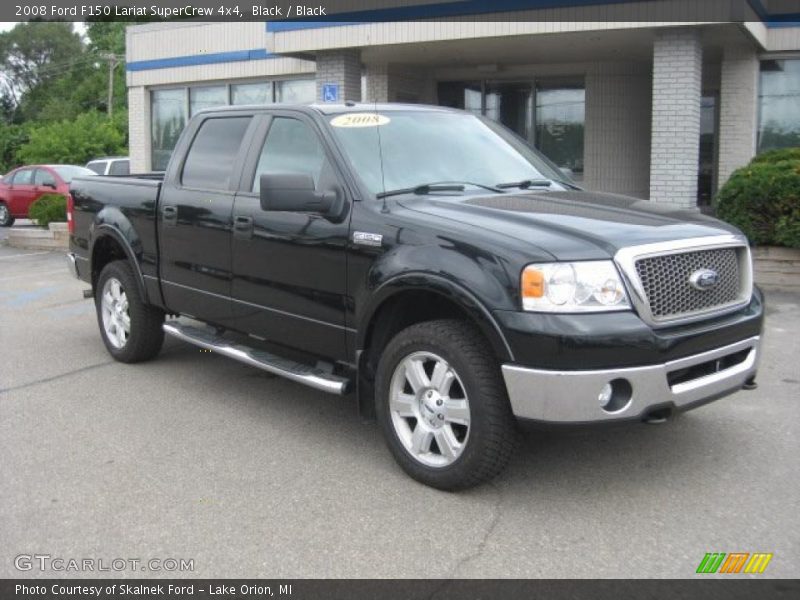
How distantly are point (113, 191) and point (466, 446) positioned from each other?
404 centimetres

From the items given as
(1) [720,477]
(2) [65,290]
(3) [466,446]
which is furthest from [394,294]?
(2) [65,290]

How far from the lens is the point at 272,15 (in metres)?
14.9

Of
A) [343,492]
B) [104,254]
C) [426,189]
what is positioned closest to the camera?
[343,492]

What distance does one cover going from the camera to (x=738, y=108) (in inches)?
533

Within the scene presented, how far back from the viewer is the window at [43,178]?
811 inches

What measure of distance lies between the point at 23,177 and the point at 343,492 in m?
19.6

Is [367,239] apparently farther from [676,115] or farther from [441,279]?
[676,115]

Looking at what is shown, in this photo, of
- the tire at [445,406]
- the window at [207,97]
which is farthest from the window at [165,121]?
the tire at [445,406]

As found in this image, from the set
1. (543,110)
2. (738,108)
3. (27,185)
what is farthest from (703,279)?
(27,185)

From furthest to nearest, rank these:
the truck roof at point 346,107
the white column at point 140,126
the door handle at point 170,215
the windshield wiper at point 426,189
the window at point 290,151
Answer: the white column at point 140,126 < the door handle at point 170,215 < the truck roof at point 346,107 < the window at point 290,151 < the windshield wiper at point 426,189

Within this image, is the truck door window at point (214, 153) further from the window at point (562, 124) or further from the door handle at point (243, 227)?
the window at point (562, 124)

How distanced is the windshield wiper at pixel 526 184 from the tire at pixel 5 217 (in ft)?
64.1

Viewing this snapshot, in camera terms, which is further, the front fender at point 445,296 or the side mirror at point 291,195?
the side mirror at point 291,195

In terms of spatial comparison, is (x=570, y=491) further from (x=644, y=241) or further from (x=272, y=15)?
(x=272, y=15)
